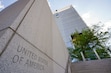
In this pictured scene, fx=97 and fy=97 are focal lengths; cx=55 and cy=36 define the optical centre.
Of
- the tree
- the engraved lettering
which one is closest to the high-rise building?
the tree

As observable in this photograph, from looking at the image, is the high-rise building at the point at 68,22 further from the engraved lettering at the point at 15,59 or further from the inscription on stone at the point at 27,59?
the engraved lettering at the point at 15,59

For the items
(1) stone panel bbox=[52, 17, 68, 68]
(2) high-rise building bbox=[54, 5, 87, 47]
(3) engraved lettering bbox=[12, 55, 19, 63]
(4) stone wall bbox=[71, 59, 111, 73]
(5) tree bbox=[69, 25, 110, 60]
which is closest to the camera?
(3) engraved lettering bbox=[12, 55, 19, 63]

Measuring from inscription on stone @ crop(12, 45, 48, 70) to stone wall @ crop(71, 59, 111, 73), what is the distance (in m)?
2.57

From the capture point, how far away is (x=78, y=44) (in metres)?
7.76

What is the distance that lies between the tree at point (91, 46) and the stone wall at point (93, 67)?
2.81 meters

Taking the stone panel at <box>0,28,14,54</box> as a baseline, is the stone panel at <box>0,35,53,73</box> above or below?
below

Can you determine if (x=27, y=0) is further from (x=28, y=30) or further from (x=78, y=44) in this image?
(x=78, y=44)

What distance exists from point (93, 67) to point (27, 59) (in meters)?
3.17

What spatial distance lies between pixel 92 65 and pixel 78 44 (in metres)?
3.94

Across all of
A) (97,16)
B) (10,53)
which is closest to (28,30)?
(10,53)

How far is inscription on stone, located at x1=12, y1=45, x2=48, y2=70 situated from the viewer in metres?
1.22

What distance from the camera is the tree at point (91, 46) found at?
6914 mm

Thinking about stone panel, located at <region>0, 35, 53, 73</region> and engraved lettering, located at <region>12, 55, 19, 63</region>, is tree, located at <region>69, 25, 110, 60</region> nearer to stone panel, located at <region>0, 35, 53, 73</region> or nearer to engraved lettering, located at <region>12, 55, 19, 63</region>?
stone panel, located at <region>0, 35, 53, 73</region>

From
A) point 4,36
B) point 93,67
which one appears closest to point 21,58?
point 4,36
